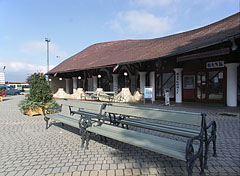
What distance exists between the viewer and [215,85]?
1002 cm

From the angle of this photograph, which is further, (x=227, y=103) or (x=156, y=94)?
(x=156, y=94)

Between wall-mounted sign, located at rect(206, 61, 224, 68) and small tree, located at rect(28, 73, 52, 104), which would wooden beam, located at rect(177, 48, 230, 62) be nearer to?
wall-mounted sign, located at rect(206, 61, 224, 68)

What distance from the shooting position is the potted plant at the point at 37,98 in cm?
715

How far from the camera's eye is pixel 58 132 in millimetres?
4797

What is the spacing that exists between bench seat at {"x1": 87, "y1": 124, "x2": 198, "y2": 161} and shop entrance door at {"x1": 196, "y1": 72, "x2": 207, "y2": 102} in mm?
9004

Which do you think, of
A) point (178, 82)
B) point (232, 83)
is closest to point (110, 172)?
point (232, 83)

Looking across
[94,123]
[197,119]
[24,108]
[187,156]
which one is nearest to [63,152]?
[94,123]

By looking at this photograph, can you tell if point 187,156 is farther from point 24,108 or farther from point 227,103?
point 227,103

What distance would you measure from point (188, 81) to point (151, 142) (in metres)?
9.82

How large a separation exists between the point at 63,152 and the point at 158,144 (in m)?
1.96

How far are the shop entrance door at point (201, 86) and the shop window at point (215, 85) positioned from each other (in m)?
0.31

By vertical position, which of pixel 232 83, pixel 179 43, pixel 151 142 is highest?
pixel 179 43

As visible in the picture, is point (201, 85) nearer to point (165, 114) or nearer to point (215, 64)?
point (215, 64)

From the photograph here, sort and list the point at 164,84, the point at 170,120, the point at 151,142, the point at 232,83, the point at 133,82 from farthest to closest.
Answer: the point at 133,82
the point at 164,84
the point at 232,83
the point at 170,120
the point at 151,142
